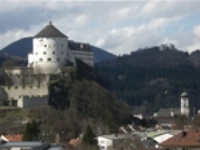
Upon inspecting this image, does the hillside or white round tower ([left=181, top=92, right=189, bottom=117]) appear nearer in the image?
the hillside

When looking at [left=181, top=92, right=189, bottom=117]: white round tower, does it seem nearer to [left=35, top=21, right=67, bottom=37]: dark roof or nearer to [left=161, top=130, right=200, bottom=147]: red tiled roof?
[left=35, top=21, right=67, bottom=37]: dark roof

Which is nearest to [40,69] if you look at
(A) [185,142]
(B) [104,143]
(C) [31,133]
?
(B) [104,143]

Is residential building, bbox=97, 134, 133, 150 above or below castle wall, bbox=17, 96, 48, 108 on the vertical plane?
below

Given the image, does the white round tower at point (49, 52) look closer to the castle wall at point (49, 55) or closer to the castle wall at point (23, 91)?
the castle wall at point (49, 55)

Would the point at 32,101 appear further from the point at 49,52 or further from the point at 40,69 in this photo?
the point at 49,52

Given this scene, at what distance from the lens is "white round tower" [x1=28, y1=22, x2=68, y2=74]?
103562 millimetres

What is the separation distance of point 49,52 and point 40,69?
3460mm

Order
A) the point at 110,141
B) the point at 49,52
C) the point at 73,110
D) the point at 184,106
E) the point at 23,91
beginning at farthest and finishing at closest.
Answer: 1. the point at 184,106
2. the point at 49,52
3. the point at 23,91
4. the point at 73,110
5. the point at 110,141

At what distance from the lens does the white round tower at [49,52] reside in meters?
104

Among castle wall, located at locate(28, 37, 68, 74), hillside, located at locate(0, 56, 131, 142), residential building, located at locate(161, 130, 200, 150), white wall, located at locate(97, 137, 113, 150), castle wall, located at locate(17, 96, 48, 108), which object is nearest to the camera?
residential building, located at locate(161, 130, 200, 150)

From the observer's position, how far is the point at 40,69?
103500 millimetres

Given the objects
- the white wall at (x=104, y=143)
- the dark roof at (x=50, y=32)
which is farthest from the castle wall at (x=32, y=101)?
the white wall at (x=104, y=143)

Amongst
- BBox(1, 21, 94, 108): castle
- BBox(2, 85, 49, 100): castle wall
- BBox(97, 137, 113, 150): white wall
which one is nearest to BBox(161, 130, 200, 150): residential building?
BBox(97, 137, 113, 150): white wall

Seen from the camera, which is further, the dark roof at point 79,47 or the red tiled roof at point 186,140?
the dark roof at point 79,47
